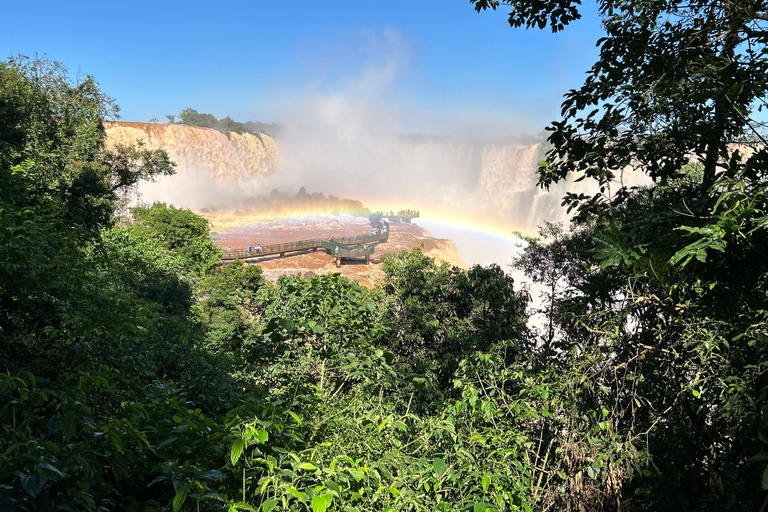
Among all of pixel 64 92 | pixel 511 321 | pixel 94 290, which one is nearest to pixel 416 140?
pixel 64 92

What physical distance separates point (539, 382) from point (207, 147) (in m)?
45.3

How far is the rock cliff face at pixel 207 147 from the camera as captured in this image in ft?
123

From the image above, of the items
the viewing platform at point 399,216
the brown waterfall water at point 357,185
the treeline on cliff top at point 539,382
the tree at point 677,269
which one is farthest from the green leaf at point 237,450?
the viewing platform at point 399,216

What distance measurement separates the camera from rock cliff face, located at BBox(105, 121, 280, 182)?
123 ft

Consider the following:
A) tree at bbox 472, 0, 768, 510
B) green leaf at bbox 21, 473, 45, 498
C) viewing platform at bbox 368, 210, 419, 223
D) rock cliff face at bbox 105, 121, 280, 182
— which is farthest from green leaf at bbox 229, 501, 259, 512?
viewing platform at bbox 368, 210, 419, 223

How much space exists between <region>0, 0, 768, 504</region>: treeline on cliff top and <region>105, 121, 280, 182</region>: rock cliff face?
37032mm

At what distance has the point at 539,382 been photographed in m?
2.98

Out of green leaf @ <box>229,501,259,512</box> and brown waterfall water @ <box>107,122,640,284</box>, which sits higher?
green leaf @ <box>229,501,259,512</box>

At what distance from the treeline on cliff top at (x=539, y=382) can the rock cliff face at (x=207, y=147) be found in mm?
37032

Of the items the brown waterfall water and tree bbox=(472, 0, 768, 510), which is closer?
tree bbox=(472, 0, 768, 510)

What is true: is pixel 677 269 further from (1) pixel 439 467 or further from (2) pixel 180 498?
(2) pixel 180 498

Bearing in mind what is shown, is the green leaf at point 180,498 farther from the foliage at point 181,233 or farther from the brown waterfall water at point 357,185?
the brown waterfall water at point 357,185

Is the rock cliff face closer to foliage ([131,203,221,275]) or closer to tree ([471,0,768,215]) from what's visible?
foliage ([131,203,221,275])

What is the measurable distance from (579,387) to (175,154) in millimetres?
44006
